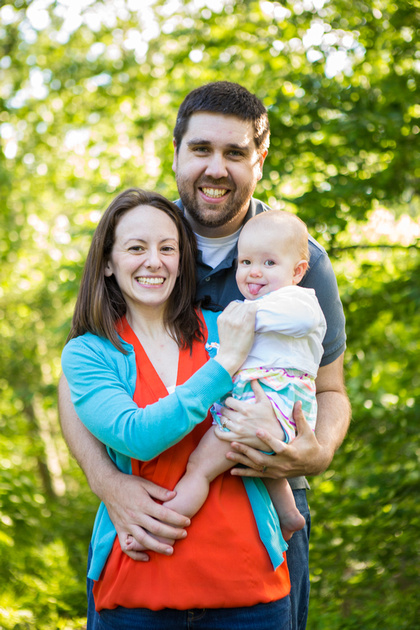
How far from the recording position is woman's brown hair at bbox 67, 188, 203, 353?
1915 millimetres

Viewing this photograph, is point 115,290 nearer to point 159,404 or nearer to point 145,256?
point 145,256

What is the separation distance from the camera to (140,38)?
6.35m

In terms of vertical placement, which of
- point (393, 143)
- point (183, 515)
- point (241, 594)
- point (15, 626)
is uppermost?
point (393, 143)

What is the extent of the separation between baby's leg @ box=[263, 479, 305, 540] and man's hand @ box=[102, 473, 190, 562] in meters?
0.33

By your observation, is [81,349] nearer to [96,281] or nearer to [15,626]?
[96,281]

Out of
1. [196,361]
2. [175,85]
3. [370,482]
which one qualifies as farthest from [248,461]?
[175,85]

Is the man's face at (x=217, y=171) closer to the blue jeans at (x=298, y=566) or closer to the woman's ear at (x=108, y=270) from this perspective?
the woman's ear at (x=108, y=270)

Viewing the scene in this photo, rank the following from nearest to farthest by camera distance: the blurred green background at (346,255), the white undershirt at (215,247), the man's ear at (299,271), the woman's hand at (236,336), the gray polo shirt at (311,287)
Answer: the woman's hand at (236,336) < the man's ear at (299,271) < the gray polo shirt at (311,287) < the white undershirt at (215,247) < the blurred green background at (346,255)

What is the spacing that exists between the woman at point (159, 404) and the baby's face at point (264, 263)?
0.15m

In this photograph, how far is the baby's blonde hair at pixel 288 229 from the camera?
1.92m

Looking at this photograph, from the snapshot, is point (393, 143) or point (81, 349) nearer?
point (81, 349)

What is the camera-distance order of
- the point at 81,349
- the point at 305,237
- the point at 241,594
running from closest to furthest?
the point at 241,594 → the point at 81,349 → the point at 305,237

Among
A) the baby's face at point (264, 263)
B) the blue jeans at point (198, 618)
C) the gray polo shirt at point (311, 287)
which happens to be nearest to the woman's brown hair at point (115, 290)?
the gray polo shirt at point (311, 287)

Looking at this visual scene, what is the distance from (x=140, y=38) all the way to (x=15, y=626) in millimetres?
5686
